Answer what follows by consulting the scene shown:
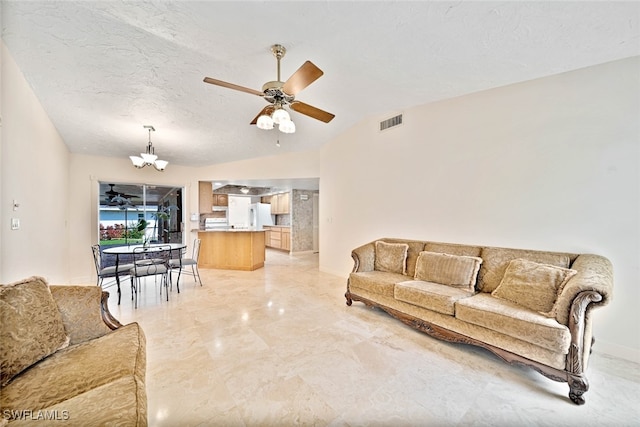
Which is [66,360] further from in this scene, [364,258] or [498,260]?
[498,260]

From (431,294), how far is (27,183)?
14.6 ft

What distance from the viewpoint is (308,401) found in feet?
5.71

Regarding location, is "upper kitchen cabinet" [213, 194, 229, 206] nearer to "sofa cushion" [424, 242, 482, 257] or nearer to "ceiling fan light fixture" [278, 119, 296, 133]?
"ceiling fan light fixture" [278, 119, 296, 133]

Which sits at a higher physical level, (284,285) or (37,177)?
(37,177)

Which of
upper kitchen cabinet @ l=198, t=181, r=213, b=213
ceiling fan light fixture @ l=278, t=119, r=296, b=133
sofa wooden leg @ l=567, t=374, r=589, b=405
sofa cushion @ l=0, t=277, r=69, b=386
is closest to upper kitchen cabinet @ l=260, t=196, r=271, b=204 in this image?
upper kitchen cabinet @ l=198, t=181, r=213, b=213

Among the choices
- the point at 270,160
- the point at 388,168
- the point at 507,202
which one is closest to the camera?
the point at 507,202

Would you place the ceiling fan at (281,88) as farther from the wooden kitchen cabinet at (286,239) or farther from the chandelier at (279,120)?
the wooden kitchen cabinet at (286,239)

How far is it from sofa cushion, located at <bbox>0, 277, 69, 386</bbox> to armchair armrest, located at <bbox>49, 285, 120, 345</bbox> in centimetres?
5

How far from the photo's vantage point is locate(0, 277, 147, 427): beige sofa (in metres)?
1.06

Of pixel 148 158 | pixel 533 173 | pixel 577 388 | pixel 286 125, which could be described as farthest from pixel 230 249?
pixel 577 388

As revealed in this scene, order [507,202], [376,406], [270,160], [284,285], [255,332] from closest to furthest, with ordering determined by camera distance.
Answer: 1. [376,406]
2. [255,332]
3. [507,202]
4. [284,285]
5. [270,160]

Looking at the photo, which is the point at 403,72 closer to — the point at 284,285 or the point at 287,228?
the point at 284,285

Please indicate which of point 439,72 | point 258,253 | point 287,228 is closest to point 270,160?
point 258,253

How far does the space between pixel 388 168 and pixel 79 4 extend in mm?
3867
